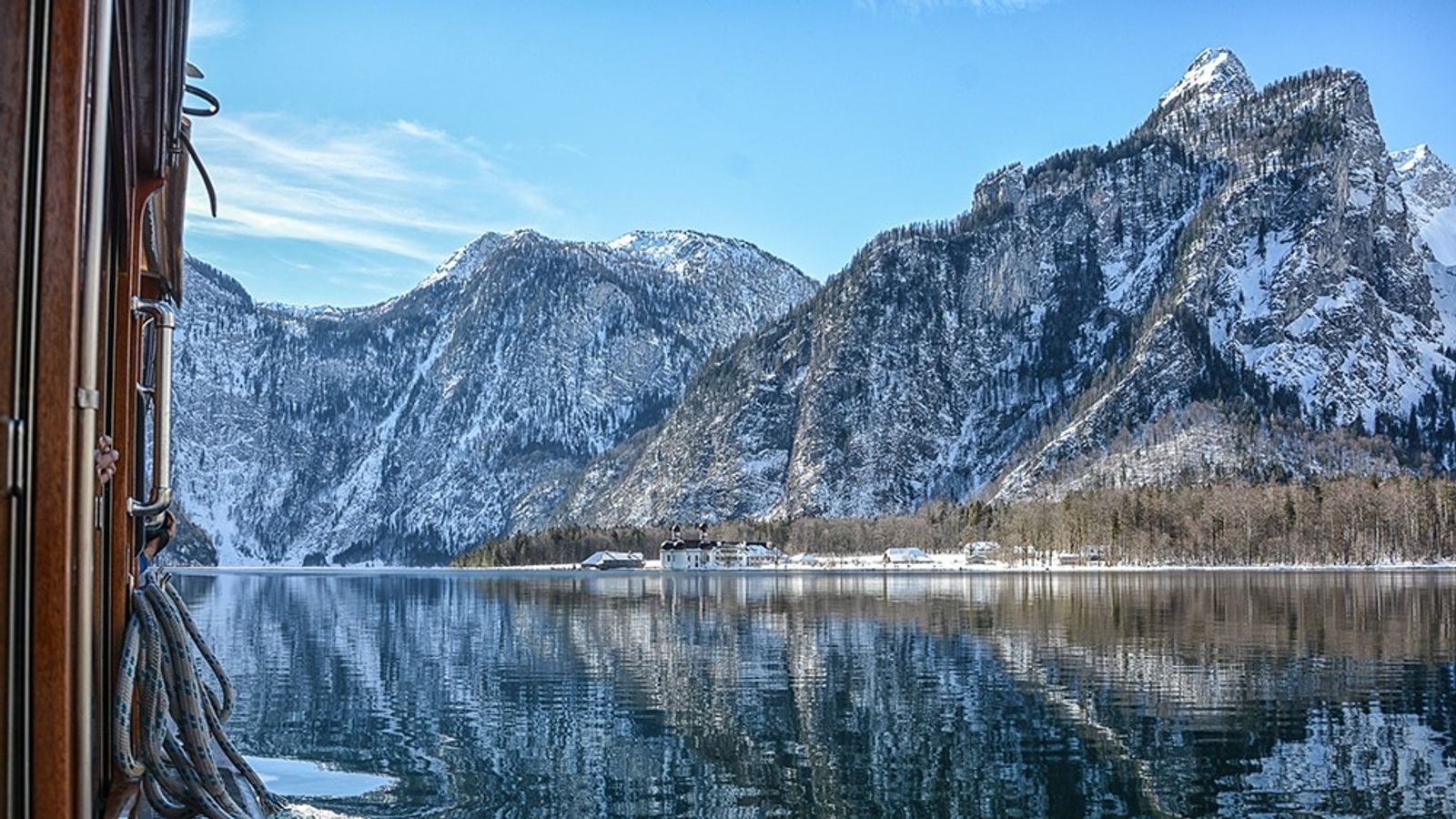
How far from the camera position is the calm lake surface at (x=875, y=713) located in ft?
85.6

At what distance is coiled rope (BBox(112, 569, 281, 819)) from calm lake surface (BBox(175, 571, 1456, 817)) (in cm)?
1490

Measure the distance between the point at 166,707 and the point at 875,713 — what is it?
2958 centimetres

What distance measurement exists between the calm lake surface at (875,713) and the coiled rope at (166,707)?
14896 millimetres

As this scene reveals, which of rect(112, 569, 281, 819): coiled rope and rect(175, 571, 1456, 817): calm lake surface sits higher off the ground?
rect(112, 569, 281, 819): coiled rope

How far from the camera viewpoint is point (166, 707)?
9.59 metres

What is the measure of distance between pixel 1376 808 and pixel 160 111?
23.8 metres

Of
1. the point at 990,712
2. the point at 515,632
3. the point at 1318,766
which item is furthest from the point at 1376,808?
the point at 515,632

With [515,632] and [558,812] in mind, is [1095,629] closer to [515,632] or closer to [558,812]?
[515,632]

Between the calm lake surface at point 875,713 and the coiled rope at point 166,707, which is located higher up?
the coiled rope at point 166,707

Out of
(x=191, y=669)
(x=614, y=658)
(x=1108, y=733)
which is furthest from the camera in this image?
(x=614, y=658)

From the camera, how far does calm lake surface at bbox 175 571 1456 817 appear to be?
26.1 metres

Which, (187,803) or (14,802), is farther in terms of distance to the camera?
(187,803)

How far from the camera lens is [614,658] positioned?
2185 inches

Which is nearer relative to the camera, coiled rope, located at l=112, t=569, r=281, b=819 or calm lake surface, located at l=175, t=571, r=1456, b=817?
coiled rope, located at l=112, t=569, r=281, b=819
